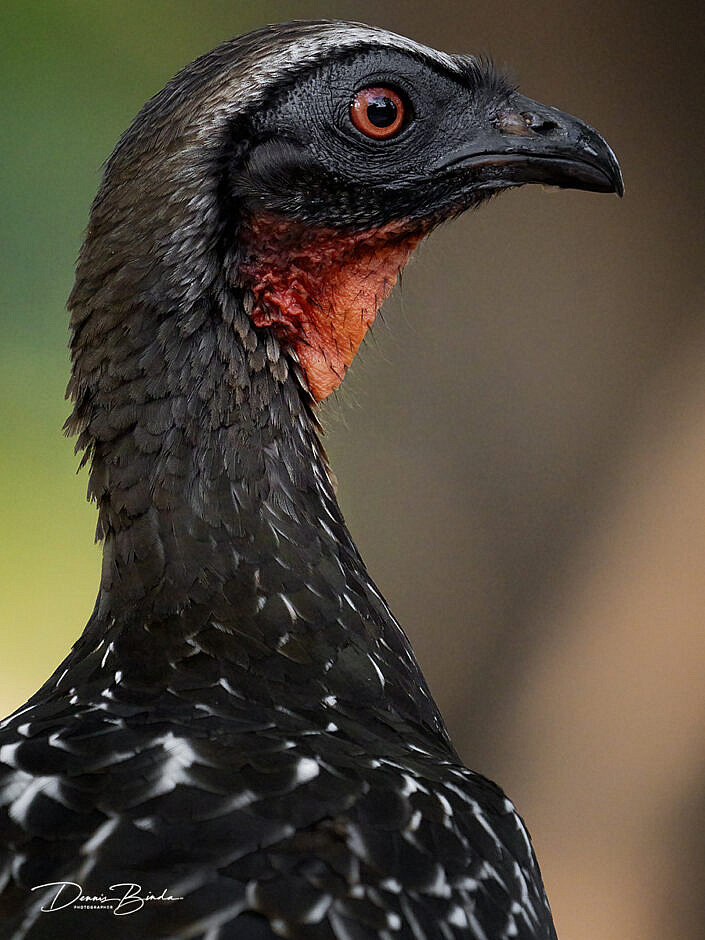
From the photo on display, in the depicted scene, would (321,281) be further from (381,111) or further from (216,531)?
(216,531)

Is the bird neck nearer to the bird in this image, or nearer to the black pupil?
the bird

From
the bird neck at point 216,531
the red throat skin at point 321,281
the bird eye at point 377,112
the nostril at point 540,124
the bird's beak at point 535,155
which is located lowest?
the bird neck at point 216,531

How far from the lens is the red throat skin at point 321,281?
1.61 meters

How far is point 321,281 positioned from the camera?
167cm

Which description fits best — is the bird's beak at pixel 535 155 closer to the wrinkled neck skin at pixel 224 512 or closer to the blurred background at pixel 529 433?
the wrinkled neck skin at pixel 224 512

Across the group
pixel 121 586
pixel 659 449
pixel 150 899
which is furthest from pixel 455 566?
pixel 150 899

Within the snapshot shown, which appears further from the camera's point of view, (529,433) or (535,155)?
(529,433)

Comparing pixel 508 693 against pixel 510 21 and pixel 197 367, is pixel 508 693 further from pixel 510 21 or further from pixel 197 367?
pixel 197 367

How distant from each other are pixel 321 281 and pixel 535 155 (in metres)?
0.36

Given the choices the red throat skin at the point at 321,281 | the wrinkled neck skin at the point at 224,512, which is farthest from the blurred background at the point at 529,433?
the wrinkled neck skin at the point at 224,512

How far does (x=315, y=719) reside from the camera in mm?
1423

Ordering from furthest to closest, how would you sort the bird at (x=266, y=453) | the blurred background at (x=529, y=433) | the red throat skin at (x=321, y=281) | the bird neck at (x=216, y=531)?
the blurred background at (x=529, y=433)
the red throat skin at (x=321, y=281)
the bird neck at (x=216, y=531)
the bird at (x=266, y=453)

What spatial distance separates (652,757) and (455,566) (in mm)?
822

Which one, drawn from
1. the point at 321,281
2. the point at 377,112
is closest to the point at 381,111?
the point at 377,112
